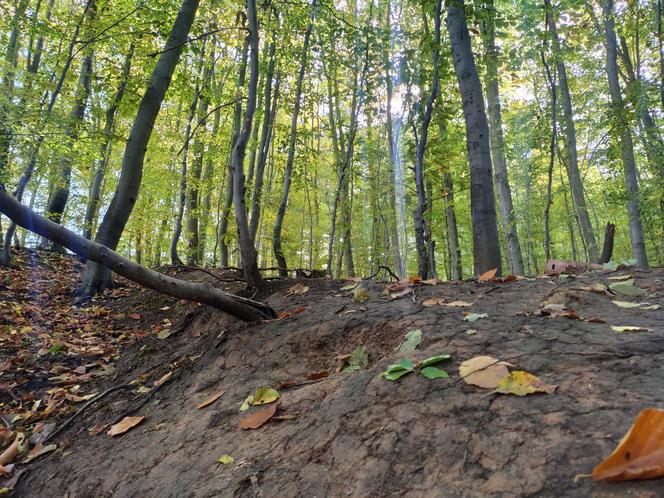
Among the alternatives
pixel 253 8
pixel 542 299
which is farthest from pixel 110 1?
pixel 542 299

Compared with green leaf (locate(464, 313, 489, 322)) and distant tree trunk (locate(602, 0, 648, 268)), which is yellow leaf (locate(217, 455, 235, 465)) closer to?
green leaf (locate(464, 313, 489, 322))

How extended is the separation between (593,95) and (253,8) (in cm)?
999

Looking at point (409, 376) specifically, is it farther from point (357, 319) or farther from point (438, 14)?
point (438, 14)

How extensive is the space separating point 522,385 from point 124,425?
82.1 inches

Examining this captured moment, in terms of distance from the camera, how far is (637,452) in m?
0.85

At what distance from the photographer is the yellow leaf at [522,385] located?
126 centimetres

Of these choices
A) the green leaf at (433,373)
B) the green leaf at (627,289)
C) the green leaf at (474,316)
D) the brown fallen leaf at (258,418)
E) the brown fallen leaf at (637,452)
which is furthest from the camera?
the green leaf at (627,289)

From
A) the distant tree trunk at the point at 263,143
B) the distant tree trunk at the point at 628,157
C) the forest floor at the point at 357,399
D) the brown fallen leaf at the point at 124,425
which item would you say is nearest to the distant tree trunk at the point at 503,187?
the distant tree trunk at the point at 628,157

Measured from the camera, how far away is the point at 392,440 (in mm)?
1256

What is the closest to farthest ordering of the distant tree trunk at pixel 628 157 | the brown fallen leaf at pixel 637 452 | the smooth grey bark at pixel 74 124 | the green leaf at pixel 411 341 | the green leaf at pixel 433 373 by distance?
the brown fallen leaf at pixel 637 452 < the green leaf at pixel 433 373 < the green leaf at pixel 411 341 < the smooth grey bark at pixel 74 124 < the distant tree trunk at pixel 628 157

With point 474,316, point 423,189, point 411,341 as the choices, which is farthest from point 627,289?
point 423,189

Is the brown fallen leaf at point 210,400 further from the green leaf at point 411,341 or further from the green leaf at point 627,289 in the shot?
the green leaf at point 627,289

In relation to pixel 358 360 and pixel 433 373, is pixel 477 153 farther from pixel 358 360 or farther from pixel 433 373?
pixel 433 373

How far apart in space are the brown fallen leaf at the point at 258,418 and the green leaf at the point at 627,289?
2.14 m
